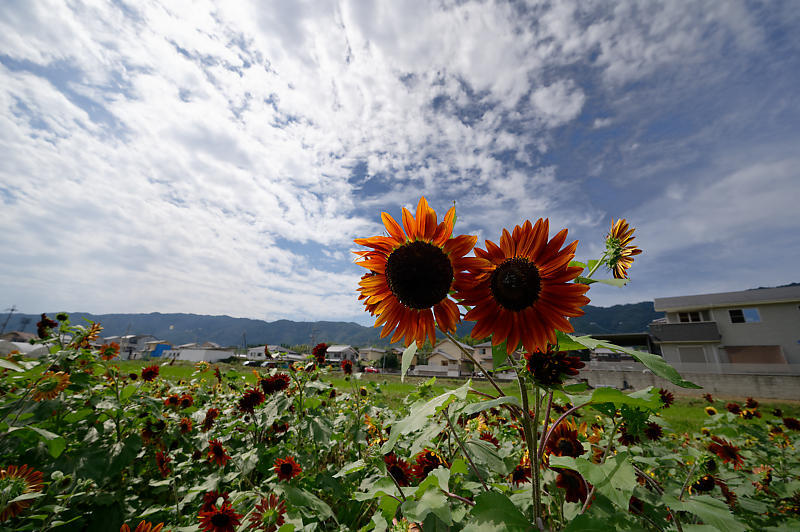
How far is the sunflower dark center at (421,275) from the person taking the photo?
104cm

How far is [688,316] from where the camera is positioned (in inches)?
1067

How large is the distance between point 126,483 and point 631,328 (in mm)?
207644

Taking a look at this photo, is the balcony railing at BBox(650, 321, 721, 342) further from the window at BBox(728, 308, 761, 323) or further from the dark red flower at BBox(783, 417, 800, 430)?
the dark red flower at BBox(783, 417, 800, 430)

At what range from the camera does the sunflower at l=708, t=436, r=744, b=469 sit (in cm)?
317

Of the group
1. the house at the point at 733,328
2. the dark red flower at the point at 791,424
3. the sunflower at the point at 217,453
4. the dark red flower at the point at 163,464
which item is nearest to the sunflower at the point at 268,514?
the sunflower at the point at 217,453

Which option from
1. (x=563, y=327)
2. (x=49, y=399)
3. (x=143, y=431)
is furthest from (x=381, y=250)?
(x=143, y=431)

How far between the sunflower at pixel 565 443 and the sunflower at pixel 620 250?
98cm

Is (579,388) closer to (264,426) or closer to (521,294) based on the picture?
(521,294)

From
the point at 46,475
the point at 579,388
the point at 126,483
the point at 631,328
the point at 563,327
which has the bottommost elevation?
the point at 126,483

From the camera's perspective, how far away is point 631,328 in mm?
164625

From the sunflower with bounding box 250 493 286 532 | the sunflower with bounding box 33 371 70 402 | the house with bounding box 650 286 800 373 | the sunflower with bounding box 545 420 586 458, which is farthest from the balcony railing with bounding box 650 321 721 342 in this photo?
the sunflower with bounding box 33 371 70 402

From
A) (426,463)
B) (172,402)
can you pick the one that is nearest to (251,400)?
(172,402)

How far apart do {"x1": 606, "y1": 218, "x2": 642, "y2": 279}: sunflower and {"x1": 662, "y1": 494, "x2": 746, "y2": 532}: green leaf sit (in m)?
0.95

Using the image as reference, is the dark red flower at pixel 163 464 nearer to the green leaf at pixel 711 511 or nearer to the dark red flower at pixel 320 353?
the dark red flower at pixel 320 353
